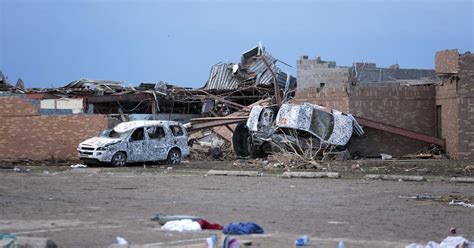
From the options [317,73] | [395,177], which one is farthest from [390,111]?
[395,177]

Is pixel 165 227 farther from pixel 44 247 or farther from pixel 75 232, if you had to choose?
pixel 44 247

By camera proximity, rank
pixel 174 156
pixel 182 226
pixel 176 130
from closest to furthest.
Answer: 1. pixel 182 226
2. pixel 174 156
3. pixel 176 130

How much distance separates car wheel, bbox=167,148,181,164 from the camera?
106 feet

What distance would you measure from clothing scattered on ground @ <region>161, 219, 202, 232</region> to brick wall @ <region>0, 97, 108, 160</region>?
2205 centimetres

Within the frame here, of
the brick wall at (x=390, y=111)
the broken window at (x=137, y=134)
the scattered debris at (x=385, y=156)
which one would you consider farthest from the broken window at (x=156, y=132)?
the scattered debris at (x=385, y=156)

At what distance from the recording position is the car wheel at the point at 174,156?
3234 centimetres

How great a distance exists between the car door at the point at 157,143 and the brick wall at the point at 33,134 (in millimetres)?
2812

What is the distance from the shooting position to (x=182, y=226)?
467 inches

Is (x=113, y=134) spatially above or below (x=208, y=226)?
above

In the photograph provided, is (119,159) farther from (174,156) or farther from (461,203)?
(461,203)

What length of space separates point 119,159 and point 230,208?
1563 cm

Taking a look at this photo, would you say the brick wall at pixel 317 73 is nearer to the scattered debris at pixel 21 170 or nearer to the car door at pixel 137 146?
the car door at pixel 137 146

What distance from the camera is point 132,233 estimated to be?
1145 cm

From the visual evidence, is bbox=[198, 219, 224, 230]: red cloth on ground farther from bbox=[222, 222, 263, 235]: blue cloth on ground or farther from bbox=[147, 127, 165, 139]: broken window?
bbox=[147, 127, 165, 139]: broken window
